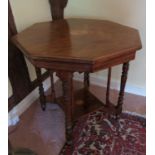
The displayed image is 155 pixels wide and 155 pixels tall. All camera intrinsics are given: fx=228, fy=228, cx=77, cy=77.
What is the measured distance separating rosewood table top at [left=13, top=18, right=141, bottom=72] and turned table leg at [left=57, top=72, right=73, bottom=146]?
8 centimetres

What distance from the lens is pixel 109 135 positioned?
59.9 inches

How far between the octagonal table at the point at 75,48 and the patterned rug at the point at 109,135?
0.35 ft

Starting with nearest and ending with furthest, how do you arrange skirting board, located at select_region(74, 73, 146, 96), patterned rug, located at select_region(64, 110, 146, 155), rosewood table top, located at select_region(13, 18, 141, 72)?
→ 1. rosewood table top, located at select_region(13, 18, 141, 72)
2. patterned rug, located at select_region(64, 110, 146, 155)
3. skirting board, located at select_region(74, 73, 146, 96)

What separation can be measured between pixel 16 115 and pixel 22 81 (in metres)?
0.26

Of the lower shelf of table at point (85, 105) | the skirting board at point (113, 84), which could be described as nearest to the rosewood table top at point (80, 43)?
the lower shelf of table at point (85, 105)

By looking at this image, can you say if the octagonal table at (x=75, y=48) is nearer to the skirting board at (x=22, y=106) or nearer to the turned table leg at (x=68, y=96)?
the turned table leg at (x=68, y=96)

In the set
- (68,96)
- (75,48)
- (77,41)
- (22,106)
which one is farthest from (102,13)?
(22,106)

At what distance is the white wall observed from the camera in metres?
1.57

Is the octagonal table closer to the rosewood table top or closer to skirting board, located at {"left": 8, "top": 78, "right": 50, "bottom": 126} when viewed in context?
the rosewood table top

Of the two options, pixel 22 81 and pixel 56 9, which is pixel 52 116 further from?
Answer: pixel 56 9

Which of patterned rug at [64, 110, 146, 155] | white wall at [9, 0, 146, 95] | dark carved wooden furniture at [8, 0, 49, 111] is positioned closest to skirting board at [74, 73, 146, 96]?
white wall at [9, 0, 146, 95]

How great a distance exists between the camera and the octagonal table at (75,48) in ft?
3.63

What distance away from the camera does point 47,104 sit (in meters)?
1.81
